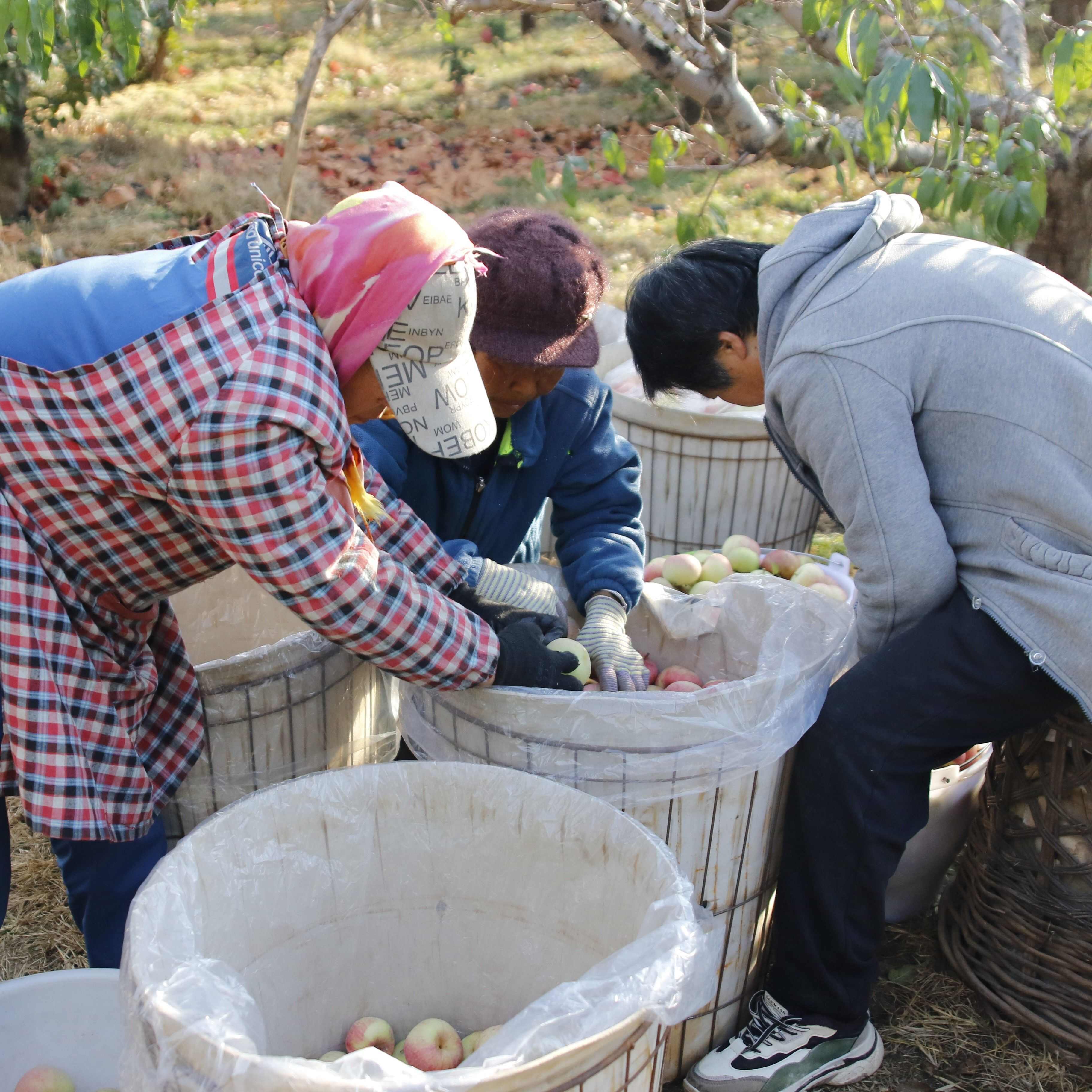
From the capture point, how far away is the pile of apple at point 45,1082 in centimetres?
160

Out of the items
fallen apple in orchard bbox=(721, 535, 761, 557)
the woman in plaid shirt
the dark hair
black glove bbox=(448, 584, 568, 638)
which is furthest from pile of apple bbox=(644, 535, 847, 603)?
the woman in plaid shirt

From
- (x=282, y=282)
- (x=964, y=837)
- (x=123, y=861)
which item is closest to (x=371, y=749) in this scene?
(x=123, y=861)

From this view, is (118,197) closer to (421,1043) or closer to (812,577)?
(812,577)

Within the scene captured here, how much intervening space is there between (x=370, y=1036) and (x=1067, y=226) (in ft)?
9.38

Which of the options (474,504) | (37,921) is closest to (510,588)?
(474,504)

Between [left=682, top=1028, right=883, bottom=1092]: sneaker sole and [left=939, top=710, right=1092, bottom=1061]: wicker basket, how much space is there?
27 centimetres

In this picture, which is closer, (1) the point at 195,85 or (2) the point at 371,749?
(2) the point at 371,749

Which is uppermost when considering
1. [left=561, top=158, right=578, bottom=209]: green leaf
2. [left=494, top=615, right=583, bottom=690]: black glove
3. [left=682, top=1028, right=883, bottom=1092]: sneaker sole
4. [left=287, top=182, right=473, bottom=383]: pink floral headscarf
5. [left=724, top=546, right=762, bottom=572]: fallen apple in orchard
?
[left=287, top=182, right=473, bottom=383]: pink floral headscarf

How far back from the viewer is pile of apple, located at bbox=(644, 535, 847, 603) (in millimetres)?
2408

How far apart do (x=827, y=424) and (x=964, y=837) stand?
1138 mm

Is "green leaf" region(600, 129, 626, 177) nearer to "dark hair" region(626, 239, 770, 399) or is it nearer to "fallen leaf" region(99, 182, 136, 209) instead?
"dark hair" region(626, 239, 770, 399)

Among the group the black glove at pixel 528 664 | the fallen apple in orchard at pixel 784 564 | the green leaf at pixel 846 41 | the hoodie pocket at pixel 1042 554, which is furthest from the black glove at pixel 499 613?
the green leaf at pixel 846 41

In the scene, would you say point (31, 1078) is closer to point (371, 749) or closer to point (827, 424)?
point (371, 749)

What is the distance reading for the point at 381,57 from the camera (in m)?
10.3
